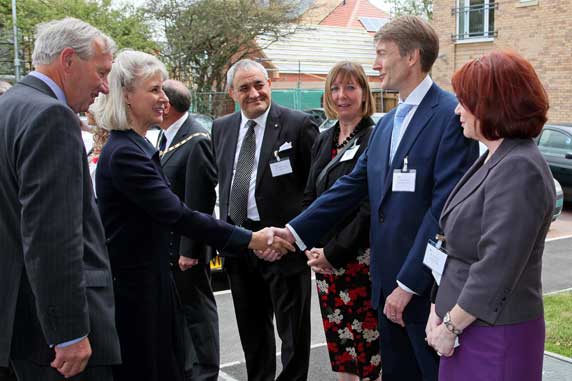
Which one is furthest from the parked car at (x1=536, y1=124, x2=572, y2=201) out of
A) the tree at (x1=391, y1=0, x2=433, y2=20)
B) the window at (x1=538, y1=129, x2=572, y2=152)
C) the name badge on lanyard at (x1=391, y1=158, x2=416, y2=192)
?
the tree at (x1=391, y1=0, x2=433, y2=20)

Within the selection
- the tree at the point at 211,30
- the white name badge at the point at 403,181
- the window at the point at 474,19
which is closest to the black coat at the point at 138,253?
the white name badge at the point at 403,181

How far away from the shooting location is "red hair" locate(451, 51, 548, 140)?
8.03 ft

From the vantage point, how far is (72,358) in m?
2.45

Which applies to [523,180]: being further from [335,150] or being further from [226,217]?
[226,217]

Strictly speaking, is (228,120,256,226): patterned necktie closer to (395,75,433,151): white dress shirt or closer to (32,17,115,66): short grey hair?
(395,75,433,151): white dress shirt

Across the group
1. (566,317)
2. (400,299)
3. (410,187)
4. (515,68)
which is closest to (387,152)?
(410,187)

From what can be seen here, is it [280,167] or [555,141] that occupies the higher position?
[280,167]

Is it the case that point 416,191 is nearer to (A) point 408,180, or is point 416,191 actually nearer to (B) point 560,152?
(A) point 408,180

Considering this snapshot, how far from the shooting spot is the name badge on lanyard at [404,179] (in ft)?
10.1

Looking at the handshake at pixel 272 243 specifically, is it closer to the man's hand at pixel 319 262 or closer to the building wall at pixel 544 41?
the man's hand at pixel 319 262

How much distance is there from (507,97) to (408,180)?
0.76 m

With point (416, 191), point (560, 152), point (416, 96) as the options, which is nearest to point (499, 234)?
point (416, 191)

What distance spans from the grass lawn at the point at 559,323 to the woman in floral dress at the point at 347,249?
7.04 feet

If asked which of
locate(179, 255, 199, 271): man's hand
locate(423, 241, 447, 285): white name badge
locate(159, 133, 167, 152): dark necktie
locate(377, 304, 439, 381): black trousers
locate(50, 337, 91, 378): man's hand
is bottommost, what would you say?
locate(377, 304, 439, 381): black trousers
